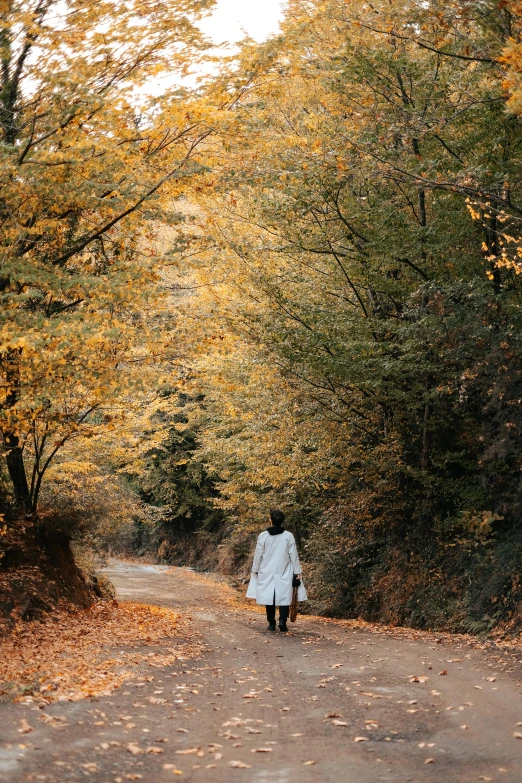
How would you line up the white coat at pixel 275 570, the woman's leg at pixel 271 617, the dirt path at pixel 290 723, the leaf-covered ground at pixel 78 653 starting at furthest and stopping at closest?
the woman's leg at pixel 271 617 → the white coat at pixel 275 570 → the leaf-covered ground at pixel 78 653 → the dirt path at pixel 290 723

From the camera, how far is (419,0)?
411 inches

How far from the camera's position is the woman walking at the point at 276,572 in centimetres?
1103

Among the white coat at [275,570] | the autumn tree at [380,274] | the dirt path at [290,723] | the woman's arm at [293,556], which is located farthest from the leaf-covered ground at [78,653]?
the autumn tree at [380,274]

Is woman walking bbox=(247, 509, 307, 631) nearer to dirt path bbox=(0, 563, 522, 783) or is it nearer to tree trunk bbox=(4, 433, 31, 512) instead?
dirt path bbox=(0, 563, 522, 783)

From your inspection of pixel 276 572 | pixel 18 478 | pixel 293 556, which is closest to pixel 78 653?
pixel 276 572

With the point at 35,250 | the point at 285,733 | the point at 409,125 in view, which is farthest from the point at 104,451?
the point at 285,733

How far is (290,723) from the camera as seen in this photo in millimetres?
5852

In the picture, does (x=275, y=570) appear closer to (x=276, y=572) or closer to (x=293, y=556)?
(x=276, y=572)

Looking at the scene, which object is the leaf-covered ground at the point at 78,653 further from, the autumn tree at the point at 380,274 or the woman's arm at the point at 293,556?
the autumn tree at the point at 380,274

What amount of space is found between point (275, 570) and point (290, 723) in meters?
5.22

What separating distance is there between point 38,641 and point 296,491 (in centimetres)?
967

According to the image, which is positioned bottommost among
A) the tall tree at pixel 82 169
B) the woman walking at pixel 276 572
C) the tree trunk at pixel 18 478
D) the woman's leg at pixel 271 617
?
the woman's leg at pixel 271 617

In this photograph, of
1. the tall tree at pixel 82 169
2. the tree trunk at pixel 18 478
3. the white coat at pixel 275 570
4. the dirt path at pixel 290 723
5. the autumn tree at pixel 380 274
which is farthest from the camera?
the tree trunk at pixel 18 478

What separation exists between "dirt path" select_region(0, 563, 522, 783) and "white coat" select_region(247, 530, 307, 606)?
71.4 inches
